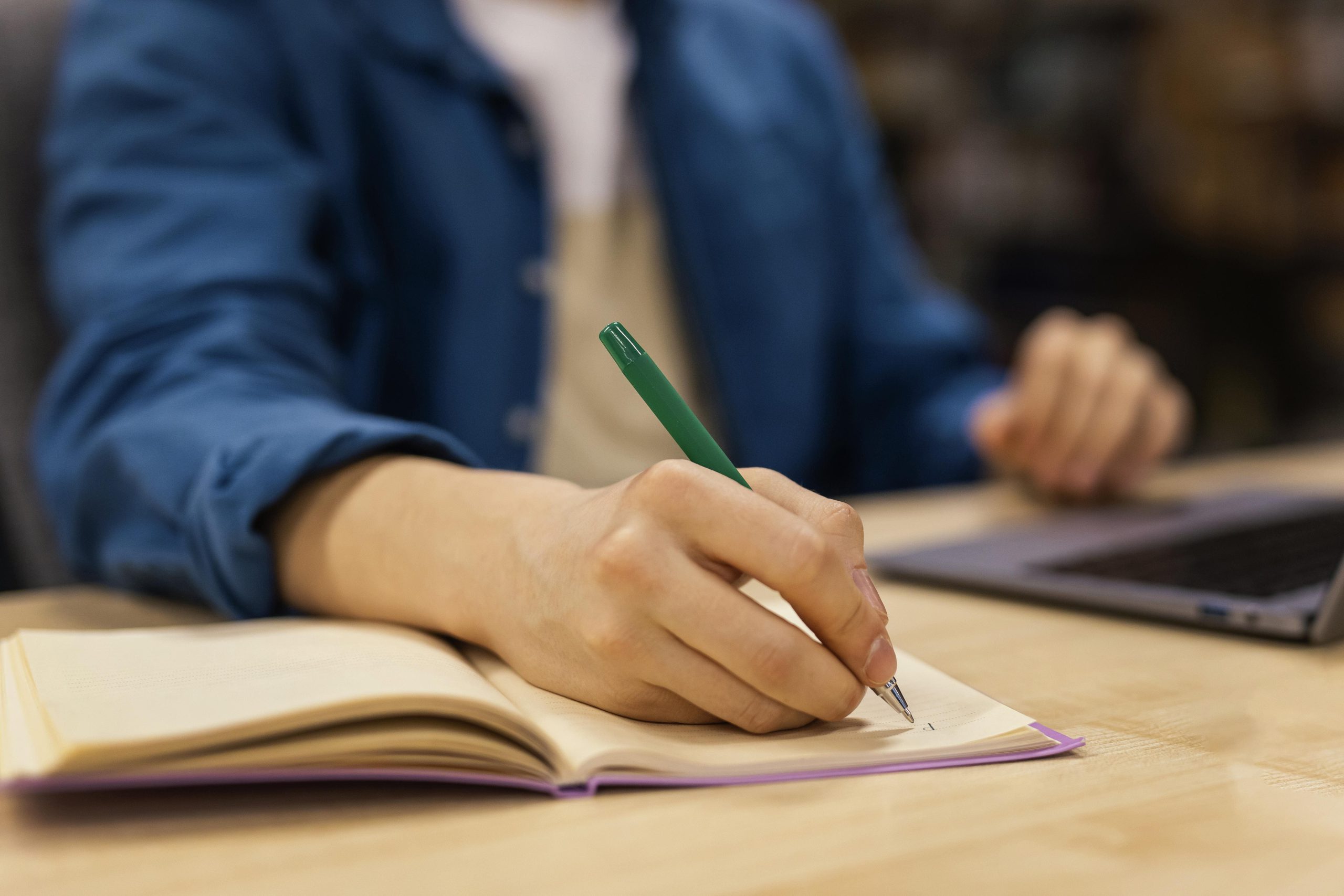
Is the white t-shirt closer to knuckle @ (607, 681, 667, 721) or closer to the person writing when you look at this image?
the person writing

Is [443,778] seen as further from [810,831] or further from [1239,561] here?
[1239,561]

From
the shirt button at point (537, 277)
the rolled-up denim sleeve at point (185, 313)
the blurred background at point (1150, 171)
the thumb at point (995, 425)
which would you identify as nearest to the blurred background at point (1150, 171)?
the blurred background at point (1150, 171)

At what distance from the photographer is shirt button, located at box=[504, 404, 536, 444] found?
0.91 m

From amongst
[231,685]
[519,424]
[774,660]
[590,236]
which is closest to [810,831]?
[774,660]

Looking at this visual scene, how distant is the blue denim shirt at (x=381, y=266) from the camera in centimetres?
58

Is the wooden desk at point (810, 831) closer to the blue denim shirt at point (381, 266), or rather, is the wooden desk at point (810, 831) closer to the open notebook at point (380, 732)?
the open notebook at point (380, 732)

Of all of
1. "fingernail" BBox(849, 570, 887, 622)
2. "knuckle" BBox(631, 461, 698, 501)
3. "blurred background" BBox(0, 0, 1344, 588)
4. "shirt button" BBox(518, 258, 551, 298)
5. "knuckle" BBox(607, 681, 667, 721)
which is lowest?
"knuckle" BBox(607, 681, 667, 721)

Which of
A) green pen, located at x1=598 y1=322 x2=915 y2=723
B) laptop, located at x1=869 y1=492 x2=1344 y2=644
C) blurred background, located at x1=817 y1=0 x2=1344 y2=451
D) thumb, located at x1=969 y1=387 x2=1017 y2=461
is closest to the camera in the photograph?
green pen, located at x1=598 y1=322 x2=915 y2=723

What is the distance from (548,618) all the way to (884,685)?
0.12 m

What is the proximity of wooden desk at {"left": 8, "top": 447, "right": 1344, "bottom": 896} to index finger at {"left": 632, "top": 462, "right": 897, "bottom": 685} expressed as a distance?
0.14ft

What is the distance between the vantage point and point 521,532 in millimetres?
418

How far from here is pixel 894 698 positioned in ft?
1.26

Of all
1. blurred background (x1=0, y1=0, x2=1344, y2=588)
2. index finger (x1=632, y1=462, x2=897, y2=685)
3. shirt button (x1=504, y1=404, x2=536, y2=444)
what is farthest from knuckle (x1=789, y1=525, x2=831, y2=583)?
blurred background (x1=0, y1=0, x2=1344, y2=588)

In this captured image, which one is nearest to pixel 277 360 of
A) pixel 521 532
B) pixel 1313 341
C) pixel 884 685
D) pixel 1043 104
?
pixel 521 532
